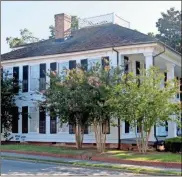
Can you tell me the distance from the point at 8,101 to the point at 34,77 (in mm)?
2567

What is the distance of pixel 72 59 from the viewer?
83.7 feet

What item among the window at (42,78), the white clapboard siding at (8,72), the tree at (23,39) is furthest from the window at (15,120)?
the tree at (23,39)

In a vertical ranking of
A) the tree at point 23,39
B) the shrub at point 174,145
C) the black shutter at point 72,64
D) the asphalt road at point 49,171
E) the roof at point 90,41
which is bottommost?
the asphalt road at point 49,171

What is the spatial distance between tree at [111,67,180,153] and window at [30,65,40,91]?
9.52 m

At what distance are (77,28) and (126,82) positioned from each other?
15.2 meters

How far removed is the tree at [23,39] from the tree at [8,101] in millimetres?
20637

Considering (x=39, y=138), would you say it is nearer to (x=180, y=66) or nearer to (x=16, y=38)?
(x=180, y=66)

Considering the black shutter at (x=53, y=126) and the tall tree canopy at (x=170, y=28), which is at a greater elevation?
the tall tree canopy at (x=170, y=28)

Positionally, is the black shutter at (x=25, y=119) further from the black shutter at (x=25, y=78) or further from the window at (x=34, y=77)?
the window at (x=34, y=77)

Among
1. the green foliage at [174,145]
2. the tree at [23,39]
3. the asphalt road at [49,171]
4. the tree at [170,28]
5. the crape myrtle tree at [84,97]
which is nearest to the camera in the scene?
the asphalt road at [49,171]

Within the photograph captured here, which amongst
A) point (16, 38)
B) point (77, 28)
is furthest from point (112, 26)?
point (16, 38)

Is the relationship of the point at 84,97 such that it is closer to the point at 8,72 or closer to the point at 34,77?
the point at 34,77

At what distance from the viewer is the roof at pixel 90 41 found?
24094 mm

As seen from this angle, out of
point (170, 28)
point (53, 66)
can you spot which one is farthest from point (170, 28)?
point (53, 66)
